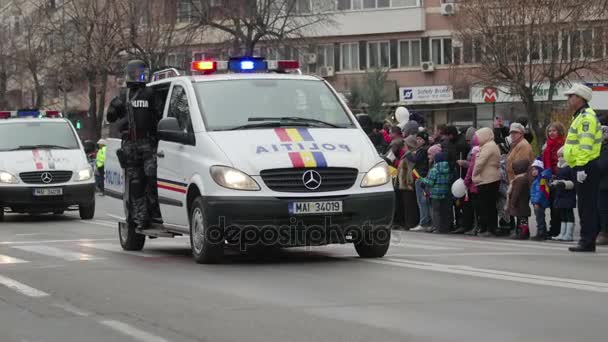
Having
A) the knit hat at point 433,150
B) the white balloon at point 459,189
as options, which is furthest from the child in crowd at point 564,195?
the knit hat at point 433,150

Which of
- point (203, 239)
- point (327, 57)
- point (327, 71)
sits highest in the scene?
point (327, 57)

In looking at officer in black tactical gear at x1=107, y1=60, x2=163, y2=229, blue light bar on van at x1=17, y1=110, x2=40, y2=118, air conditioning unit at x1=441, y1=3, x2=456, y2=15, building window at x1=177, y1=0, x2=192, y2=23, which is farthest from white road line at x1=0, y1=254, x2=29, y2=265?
air conditioning unit at x1=441, y1=3, x2=456, y2=15

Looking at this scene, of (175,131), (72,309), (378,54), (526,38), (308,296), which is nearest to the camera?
(72,309)

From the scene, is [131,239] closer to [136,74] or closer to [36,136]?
[136,74]

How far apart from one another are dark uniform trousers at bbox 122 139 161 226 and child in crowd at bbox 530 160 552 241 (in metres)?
6.28

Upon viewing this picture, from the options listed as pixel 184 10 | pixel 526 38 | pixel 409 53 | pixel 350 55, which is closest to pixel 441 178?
pixel 526 38

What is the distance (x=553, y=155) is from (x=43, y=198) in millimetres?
10344

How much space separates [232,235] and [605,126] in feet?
20.5

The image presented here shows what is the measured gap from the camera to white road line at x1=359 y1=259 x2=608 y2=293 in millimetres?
10348

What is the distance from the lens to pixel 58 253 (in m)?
15.2

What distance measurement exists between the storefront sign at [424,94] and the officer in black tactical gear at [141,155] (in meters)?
48.8

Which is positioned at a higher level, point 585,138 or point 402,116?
point 402,116

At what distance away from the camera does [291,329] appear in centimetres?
824

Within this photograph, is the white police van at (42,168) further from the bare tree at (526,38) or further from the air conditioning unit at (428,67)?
the air conditioning unit at (428,67)
